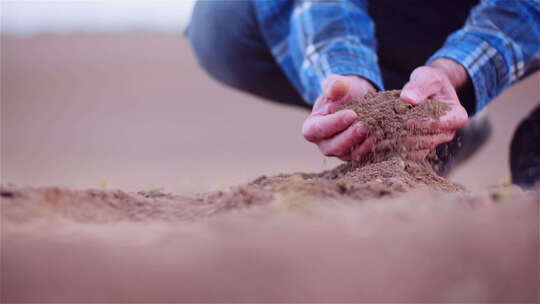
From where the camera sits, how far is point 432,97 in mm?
1756

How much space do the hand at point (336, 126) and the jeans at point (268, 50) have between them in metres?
0.96

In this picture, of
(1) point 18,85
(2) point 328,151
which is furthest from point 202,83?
(2) point 328,151

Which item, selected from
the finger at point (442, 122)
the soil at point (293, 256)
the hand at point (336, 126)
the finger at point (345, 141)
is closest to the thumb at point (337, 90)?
the hand at point (336, 126)

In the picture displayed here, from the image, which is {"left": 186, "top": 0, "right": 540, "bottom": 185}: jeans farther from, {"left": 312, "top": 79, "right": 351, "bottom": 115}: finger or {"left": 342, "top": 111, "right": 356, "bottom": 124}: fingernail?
{"left": 342, "top": 111, "right": 356, "bottom": 124}: fingernail

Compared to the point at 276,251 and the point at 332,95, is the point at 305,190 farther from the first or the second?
the point at 332,95

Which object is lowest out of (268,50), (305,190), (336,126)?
(305,190)

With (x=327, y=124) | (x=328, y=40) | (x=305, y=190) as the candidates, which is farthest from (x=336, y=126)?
(x=328, y=40)

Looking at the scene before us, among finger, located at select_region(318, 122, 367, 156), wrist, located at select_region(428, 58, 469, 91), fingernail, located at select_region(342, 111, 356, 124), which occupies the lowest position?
finger, located at select_region(318, 122, 367, 156)

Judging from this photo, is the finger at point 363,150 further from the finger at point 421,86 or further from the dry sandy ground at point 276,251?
the dry sandy ground at point 276,251

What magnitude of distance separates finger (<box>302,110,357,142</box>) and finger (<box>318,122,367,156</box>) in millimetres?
20

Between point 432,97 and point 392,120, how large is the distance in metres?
0.21

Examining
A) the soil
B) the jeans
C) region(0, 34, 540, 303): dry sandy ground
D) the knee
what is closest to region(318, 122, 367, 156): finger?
region(0, 34, 540, 303): dry sandy ground

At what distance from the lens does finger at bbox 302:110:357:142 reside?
1.65 m

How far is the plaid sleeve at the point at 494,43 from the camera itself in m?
1.93
